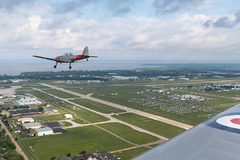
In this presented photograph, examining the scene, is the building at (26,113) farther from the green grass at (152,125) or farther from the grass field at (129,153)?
the grass field at (129,153)

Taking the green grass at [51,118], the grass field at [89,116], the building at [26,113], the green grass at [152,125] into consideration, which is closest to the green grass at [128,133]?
the green grass at [152,125]

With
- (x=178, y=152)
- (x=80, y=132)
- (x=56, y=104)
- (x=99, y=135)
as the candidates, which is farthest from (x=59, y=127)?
(x=178, y=152)

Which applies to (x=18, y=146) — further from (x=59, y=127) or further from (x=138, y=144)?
(x=138, y=144)

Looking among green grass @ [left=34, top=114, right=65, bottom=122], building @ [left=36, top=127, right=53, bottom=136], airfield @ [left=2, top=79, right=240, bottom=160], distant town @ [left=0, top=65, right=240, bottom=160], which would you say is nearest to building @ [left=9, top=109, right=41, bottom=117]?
distant town @ [left=0, top=65, right=240, bottom=160]

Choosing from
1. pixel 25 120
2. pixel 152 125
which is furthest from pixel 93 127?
pixel 25 120

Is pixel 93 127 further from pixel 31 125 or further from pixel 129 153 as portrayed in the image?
pixel 129 153
